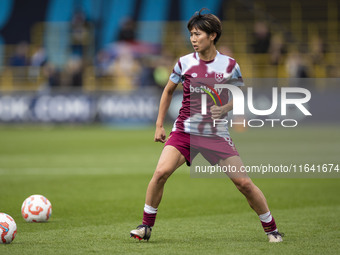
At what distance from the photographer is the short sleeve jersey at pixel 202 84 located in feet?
23.2

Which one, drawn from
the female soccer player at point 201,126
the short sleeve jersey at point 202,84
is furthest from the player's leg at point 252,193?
the short sleeve jersey at point 202,84

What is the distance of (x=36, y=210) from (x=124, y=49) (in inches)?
769

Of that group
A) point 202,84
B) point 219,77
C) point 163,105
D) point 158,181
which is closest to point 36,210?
point 158,181

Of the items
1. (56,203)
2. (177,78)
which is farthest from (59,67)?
(177,78)

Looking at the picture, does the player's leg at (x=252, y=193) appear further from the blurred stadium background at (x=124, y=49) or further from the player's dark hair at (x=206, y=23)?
the blurred stadium background at (x=124, y=49)

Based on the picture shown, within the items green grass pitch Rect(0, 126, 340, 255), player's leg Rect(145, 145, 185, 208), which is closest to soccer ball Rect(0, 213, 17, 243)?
green grass pitch Rect(0, 126, 340, 255)

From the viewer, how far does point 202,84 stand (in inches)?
279

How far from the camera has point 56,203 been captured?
10.2 meters

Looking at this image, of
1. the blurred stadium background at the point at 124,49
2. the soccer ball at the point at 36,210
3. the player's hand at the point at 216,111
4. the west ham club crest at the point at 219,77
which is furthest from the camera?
the blurred stadium background at the point at 124,49

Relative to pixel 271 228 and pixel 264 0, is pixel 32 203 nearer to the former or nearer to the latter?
pixel 271 228

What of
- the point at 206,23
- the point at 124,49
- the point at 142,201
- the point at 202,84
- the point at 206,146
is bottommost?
the point at 142,201

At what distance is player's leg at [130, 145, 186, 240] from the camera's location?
6980 millimetres

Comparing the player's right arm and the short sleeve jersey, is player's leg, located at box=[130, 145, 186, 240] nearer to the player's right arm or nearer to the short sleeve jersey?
the player's right arm

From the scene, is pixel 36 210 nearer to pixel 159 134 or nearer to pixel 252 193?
pixel 159 134
